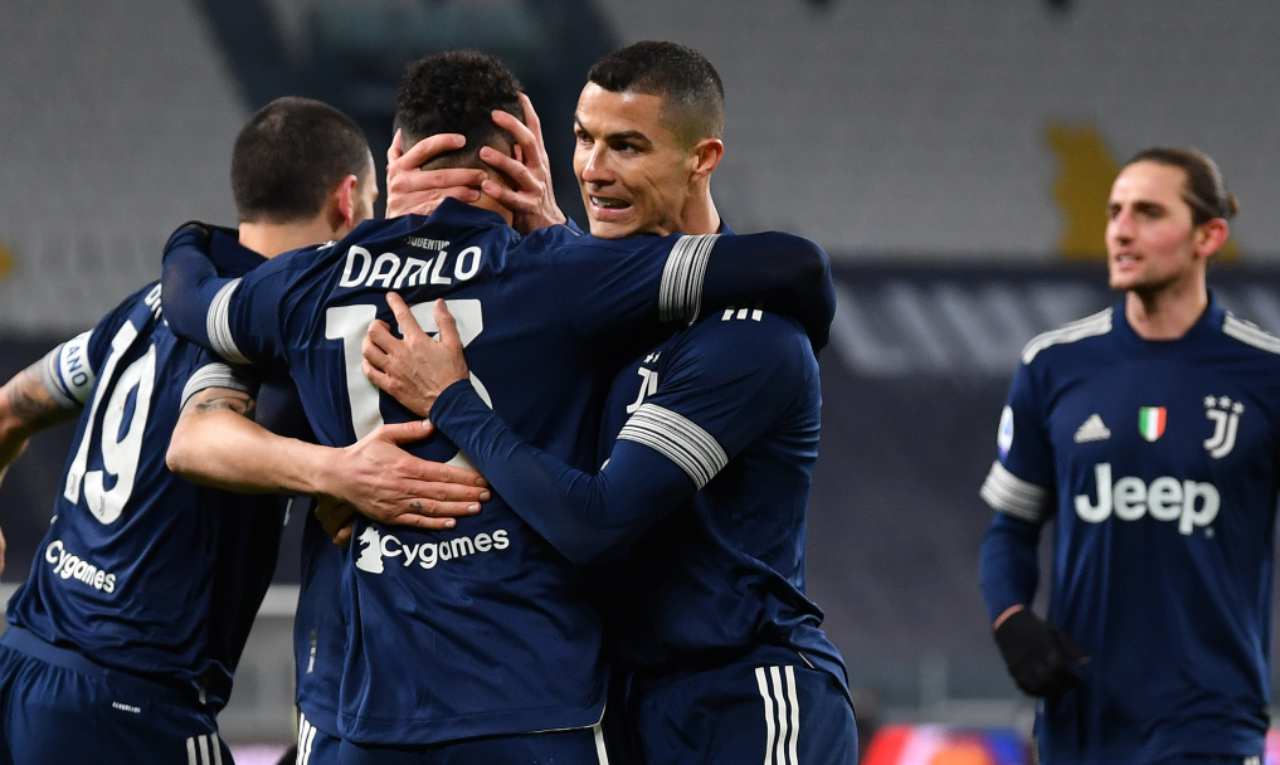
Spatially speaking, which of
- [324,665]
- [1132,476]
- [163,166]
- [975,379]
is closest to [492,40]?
[163,166]

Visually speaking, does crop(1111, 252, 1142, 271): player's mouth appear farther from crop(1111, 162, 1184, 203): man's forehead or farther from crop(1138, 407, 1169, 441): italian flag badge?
crop(1138, 407, 1169, 441): italian flag badge

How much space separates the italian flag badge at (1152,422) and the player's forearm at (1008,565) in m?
0.41

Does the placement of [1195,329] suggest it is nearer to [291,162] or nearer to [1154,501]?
[1154,501]

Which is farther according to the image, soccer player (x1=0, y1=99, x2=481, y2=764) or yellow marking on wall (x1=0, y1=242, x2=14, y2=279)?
yellow marking on wall (x1=0, y1=242, x2=14, y2=279)

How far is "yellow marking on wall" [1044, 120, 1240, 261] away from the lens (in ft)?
41.5

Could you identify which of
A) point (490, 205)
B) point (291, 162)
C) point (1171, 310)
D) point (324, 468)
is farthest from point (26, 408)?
point (1171, 310)

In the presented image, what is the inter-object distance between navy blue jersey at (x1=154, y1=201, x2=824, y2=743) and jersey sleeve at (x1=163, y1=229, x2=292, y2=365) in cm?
1

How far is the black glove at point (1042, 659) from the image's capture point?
4.29 metres

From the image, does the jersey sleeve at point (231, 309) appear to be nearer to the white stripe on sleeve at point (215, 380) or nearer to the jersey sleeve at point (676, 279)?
the white stripe on sleeve at point (215, 380)

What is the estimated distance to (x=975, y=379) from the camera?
1212cm

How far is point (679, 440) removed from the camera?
2637 mm

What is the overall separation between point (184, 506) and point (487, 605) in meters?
1.08

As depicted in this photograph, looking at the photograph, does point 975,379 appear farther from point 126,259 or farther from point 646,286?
point 646,286

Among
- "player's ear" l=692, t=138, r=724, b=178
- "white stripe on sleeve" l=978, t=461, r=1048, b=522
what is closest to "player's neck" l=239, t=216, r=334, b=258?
"player's ear" l=692, t=138, r=724, b=178
